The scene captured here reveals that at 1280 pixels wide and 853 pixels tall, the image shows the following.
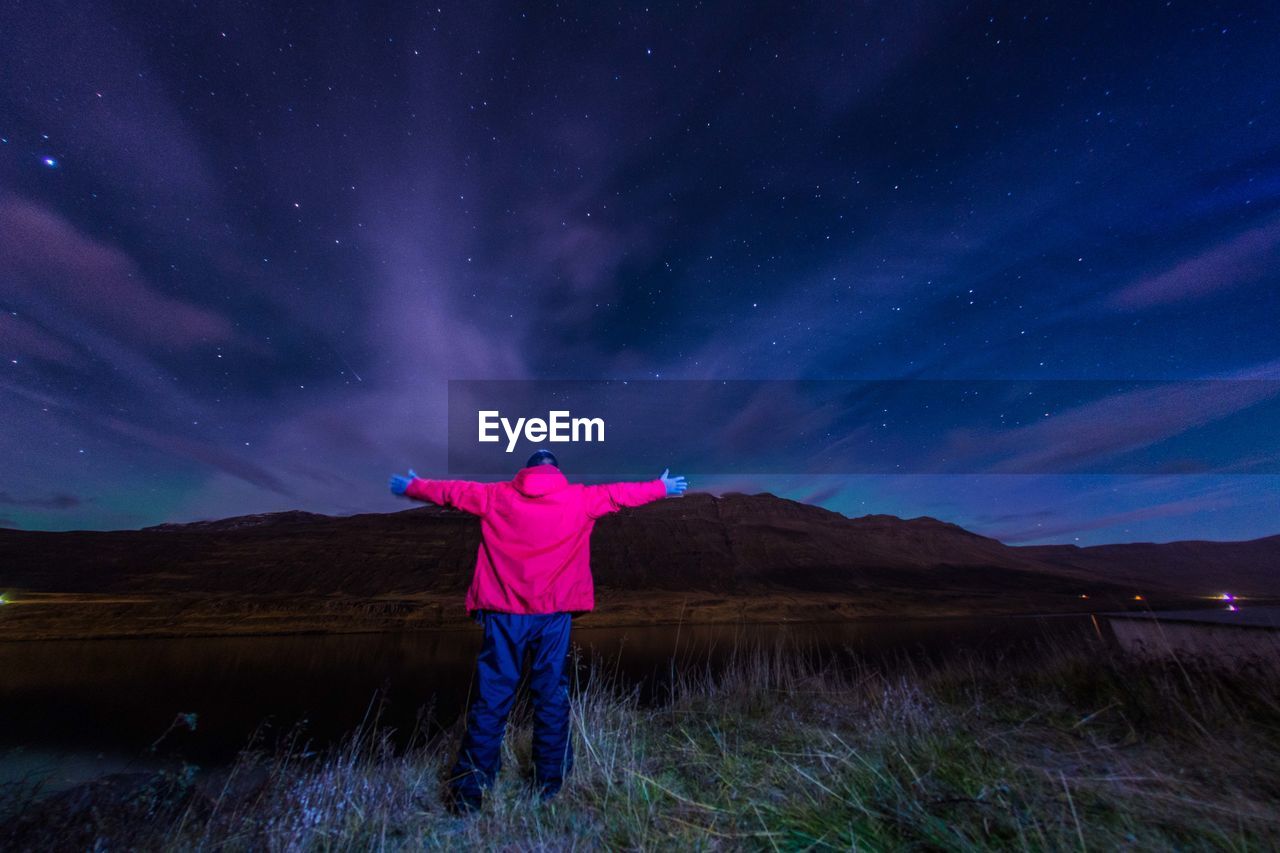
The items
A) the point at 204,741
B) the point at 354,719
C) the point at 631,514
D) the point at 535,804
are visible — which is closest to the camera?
the point at 535,804

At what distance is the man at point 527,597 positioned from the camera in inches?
139

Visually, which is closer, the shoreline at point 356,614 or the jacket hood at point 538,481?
the jacket hood at point 538,481

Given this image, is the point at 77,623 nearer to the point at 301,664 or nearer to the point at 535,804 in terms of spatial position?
the point at 301,664

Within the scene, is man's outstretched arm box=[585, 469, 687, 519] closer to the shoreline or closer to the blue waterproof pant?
the blue waterproof pant

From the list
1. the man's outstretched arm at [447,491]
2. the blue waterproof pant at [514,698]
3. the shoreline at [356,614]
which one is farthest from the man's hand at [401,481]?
the shoreline at [356,614]

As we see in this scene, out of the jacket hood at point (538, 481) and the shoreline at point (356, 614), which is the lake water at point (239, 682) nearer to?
the jacket hood at point (538, 481)

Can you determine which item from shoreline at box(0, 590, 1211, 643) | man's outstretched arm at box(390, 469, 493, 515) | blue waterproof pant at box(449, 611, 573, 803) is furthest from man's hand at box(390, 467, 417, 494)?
shoreline at box(0, 590, 1211, 643)

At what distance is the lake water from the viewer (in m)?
12.4

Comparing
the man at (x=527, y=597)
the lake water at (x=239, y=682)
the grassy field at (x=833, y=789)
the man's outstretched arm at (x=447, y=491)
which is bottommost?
the lake water at (x=239, y=682)

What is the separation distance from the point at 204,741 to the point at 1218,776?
61.0 feet

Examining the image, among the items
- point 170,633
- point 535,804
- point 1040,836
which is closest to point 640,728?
point 535,804

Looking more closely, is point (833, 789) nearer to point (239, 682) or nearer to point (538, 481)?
point (538, 481)

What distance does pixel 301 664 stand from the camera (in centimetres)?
2630

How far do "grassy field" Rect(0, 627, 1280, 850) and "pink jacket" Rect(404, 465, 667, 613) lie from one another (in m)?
1.17
